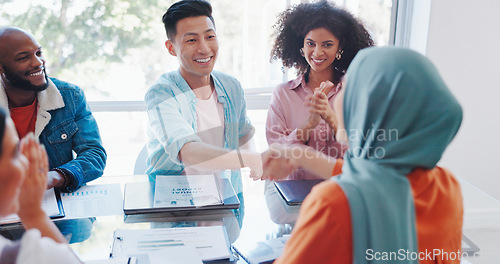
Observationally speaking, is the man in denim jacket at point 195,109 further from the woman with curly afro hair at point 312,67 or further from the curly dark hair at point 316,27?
the curly dark hair at point 316,27

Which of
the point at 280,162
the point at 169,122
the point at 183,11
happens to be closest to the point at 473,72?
the point at 280,162

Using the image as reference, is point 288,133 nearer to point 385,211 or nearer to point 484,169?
point 385,211

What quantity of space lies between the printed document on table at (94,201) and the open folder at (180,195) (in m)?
0.04

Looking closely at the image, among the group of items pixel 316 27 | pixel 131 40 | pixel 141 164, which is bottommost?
pixel 141 164

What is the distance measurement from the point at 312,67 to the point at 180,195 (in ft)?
3.29

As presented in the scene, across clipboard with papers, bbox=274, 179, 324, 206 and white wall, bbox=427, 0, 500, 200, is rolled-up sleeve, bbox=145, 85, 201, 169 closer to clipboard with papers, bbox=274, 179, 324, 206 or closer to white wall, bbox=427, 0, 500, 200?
clipboard with papers, bbox=274, 179, 324, 206

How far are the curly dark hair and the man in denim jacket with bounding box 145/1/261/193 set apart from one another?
15.2 inches

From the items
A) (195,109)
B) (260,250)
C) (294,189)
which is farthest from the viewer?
(195,109)

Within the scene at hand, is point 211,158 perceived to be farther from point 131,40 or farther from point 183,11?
point 131,40

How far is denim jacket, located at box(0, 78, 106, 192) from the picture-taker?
1.80 metres

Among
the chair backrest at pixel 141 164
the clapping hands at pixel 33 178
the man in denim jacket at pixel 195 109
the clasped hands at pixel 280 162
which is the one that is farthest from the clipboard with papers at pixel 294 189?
the clapping hands at pixel 33 178

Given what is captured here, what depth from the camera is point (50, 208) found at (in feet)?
4.58

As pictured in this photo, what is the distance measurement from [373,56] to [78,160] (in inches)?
50.1

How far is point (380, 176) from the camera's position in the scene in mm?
880
